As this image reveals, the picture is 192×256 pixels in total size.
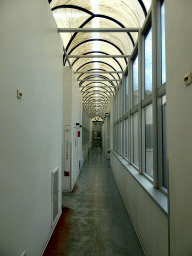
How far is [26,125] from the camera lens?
220cm

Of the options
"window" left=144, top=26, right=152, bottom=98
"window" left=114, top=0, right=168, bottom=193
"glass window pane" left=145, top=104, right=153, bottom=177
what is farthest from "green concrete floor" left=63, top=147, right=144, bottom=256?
"window" left=144, top=26, right=152, bottom=98

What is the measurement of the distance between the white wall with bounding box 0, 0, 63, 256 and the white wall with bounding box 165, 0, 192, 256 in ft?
5.25

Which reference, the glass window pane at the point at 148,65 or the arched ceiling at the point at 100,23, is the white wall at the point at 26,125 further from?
the glass window pane at the point at 148,65

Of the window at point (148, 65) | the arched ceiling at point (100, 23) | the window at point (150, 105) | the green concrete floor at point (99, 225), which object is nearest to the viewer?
the window at point (150, 105)

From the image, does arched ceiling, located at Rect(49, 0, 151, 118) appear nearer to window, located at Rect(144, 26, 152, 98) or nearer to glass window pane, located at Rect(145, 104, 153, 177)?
window, located at Rect(144, 26, 152, 98)

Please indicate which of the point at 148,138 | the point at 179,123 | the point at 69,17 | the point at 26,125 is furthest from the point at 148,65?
the point at 26,125

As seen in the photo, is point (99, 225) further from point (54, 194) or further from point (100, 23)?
point (100, 23)

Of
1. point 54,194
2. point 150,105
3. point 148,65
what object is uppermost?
point 148,65

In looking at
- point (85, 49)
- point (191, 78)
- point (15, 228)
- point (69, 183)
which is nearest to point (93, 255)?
point (15, 228)

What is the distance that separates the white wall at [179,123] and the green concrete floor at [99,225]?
5.17ft

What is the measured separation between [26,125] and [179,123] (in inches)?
66.5

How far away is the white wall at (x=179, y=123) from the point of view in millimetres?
1587

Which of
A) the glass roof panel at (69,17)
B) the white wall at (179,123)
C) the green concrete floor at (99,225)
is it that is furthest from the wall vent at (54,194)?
the glass roof panel at (69,17)

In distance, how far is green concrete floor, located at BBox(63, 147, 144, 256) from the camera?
3086 mm
